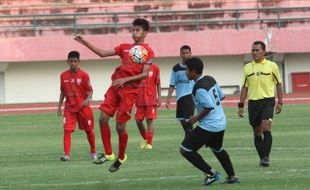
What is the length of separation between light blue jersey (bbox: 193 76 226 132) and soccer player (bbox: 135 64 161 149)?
623 cm

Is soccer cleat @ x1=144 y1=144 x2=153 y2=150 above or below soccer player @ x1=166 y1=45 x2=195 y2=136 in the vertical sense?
below

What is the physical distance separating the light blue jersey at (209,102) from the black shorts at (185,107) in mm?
6257

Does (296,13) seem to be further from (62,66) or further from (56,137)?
(56,137)

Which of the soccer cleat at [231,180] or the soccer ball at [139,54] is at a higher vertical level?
the soccer ball at [139,54]

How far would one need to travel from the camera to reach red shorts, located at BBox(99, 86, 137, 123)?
13.3 meters

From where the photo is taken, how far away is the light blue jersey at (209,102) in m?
11.8

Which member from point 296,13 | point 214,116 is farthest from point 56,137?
point 296,13

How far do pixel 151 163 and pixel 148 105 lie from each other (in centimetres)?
430

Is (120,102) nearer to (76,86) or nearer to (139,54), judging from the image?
(139,54)

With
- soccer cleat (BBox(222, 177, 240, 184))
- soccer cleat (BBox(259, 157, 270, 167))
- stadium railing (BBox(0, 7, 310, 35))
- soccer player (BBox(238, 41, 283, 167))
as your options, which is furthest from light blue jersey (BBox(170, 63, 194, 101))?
stadium railing (BBox(0, 7, 310, 35))

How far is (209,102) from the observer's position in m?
11.8

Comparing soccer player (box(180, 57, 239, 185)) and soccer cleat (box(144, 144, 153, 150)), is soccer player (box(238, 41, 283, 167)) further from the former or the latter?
soccer cleat (box(144, 144, 153, 150))

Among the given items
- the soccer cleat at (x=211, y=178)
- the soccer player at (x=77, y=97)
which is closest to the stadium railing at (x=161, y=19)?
the soccer player at (x=77, y=97)

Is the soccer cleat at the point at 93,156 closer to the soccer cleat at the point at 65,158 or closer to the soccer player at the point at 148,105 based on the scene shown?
the soccer cleat at the point at 65,158
